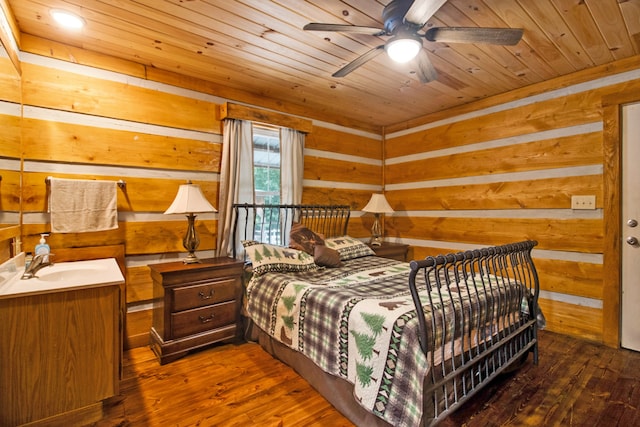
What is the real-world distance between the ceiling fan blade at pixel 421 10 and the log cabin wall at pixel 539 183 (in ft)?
6.75

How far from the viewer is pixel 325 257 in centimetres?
284

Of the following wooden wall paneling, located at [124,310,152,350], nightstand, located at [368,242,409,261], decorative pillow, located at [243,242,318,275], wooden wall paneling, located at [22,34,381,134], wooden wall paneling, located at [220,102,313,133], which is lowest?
wooden wall paneling, located at [124,310,152,350]

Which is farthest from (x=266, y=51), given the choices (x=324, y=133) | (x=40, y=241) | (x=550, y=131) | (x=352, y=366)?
(x=550, y=131)

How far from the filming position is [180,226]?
285 cm

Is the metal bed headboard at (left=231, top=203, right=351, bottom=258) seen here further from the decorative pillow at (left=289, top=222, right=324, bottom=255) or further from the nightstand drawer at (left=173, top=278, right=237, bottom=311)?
the nightstand drawer at (left=173, top=278, right=237, bottom=311)

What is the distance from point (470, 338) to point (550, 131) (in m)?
2.38

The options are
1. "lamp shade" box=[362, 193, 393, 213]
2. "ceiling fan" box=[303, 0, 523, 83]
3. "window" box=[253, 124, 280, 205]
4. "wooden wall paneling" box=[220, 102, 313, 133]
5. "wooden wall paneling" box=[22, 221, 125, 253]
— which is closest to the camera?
"ceiling fan" box=[303, 0, 523, 83]

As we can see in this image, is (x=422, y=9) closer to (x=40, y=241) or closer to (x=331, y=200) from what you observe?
(x=331, y=200)

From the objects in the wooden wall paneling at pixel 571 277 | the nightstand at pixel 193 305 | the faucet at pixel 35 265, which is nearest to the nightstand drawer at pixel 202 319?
the nightstand at pixel 193 305

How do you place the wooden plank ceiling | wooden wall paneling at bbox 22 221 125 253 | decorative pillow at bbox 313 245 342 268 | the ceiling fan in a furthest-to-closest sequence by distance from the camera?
decorative pillow at bbox 313 245 342 268, wooden wall paneling at bbox 22 221 125 253, the wooden plank ceiling, the ceiling fan

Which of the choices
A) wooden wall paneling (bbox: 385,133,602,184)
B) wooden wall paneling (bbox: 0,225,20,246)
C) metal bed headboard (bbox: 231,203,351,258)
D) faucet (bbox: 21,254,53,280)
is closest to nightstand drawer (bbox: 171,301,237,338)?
metal bed headboard (bbox: 231,203,351,258)

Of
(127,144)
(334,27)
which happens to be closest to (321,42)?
(334,27)

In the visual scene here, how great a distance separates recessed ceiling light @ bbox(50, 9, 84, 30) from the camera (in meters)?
1.94

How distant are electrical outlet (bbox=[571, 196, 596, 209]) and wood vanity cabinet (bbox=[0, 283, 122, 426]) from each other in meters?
3.68
